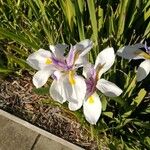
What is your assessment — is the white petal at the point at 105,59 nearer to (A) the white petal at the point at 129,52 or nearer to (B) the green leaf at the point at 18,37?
(A) the white petal at the point at 129,52

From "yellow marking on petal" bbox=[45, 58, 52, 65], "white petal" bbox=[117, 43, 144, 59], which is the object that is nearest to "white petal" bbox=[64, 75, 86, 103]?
"yellow marking on petal" bbox=[45, 58, 52, 65]

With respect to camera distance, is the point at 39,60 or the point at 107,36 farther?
the point at 107,36

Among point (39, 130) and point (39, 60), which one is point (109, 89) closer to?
point (39, 60)

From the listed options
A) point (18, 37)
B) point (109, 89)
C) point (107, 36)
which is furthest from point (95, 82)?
point (18, 37)

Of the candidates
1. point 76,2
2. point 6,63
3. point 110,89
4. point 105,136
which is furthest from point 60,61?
point 6,63

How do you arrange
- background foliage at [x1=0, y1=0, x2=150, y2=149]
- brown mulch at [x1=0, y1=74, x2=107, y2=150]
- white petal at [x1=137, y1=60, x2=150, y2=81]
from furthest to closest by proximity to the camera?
1. brown mulch at [x1=0, y1=74, x2=107, y2=150]
2. background foliage at [x1=0, y1=0, x2=150, y2=149]
3. white petal at [x1=137, y1=60, x2=150, y2=81]

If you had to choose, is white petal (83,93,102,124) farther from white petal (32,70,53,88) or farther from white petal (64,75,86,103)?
white petal (32,70,53,88)

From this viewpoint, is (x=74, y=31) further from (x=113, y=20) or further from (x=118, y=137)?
(x=118, y=137)
